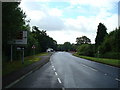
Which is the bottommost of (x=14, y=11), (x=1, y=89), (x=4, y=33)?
(x=1, y=89)

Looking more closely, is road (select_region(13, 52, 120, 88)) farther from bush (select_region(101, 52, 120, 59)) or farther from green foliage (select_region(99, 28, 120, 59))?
bush (select_region(101, 52, 120, 59))

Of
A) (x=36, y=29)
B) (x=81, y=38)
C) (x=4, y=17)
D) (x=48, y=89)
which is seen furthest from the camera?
(x=81, y=38)

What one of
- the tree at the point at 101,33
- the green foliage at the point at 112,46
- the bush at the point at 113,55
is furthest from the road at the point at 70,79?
the tree at the point at 101,33

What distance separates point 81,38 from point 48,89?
190 meters

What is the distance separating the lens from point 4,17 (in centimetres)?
1958

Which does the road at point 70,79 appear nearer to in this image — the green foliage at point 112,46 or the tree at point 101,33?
the green foliage at point 112,46

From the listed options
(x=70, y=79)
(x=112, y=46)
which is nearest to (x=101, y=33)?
(x=112, y=46)

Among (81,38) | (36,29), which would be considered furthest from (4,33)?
(81,38)

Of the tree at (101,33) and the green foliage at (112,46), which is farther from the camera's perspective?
the tree at (101,33)

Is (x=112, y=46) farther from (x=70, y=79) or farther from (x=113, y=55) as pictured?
(x=70, y=79)

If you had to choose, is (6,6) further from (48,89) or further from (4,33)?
(48,89)

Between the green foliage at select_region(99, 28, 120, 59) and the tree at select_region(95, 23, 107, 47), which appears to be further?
the tree at select_region(95, 23, 107, 47)

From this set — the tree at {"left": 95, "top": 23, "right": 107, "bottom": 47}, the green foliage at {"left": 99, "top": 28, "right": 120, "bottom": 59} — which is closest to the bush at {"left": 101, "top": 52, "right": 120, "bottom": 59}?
the green foliage at {"left": 99, "top": 28, "right": 120, "bottom": 59}

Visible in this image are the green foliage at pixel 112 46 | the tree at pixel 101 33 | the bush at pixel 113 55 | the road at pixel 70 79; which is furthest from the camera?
the tree at pixel 101 33
